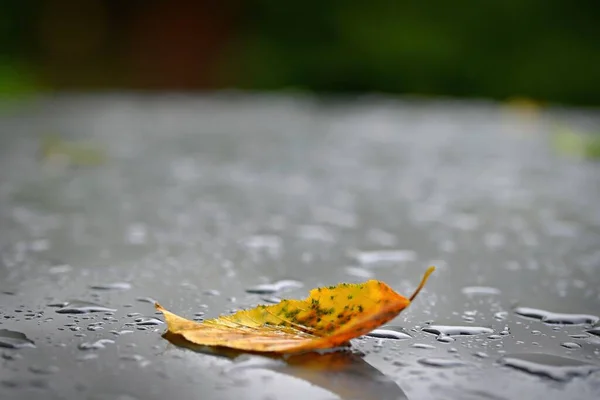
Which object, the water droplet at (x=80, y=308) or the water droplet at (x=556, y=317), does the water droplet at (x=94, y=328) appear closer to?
the water droplet at (x=80, y=308)

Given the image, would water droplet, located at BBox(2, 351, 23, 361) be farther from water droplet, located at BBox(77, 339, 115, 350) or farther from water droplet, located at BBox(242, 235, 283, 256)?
water droplet, located at BBox(242, 235, 283, 256)

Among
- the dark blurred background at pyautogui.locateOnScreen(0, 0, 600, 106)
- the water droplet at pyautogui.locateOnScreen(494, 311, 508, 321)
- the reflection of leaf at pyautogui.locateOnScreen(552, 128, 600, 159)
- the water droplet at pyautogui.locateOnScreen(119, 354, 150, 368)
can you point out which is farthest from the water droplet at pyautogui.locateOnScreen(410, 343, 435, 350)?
the dark blurred background at pyautogui.locateOnScreen(0, 0, 600, 106)

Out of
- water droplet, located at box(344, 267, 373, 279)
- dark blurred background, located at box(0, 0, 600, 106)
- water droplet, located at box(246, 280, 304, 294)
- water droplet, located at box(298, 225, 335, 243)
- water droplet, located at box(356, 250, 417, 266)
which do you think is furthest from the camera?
dark blurred background, located at box(0, 0, 600, 106)

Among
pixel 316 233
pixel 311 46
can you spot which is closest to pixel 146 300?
pixel 316 233

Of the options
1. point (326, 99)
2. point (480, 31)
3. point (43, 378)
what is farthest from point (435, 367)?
point (480, 31)

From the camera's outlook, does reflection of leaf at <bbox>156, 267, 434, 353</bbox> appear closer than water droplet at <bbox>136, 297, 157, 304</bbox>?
Yes

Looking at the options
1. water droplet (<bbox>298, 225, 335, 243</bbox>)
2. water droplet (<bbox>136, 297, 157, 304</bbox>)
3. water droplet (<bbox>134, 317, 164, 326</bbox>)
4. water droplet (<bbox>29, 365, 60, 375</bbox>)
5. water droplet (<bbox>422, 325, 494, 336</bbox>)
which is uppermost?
water droplet (<bbox>298, 225, 335, 243</bbox>)

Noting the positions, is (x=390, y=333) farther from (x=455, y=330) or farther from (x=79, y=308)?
(x=79, y=308)
